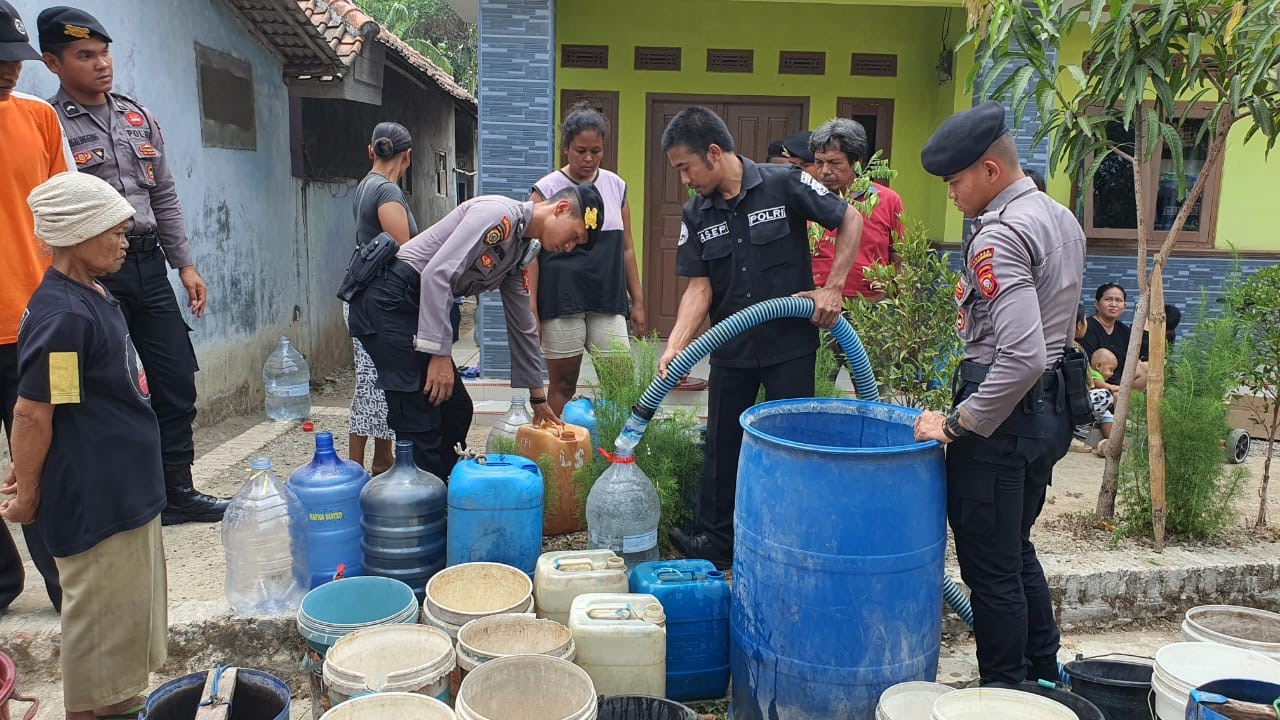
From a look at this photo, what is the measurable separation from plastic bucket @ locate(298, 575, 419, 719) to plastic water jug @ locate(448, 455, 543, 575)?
1.19ft

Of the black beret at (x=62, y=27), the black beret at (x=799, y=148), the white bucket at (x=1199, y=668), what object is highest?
the black beret at (x=62, y=27)

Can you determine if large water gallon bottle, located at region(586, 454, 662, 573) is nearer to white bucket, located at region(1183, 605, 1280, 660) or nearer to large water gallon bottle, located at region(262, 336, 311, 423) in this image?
white bucket, located at region(1183, 605, 1280, 660)

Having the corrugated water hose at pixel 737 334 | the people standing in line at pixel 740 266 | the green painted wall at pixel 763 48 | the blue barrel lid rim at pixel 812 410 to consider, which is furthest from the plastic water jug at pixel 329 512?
the green painted wall at pixel 763 48

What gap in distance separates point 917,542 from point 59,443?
2.61 m

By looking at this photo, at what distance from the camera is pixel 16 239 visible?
3385 mm

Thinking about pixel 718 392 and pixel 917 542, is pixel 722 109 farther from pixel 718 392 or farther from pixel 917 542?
pixel 917 542

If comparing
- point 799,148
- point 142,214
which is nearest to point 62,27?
point 142,214

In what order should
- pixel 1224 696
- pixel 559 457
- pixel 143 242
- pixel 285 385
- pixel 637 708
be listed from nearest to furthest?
pixel 1224 696
pixel 637 708
pixel 143 242
pixel 559 457
pixel 285 385

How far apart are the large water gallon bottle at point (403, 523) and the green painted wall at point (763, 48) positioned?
18.2 ft

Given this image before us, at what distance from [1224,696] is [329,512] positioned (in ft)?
10.3

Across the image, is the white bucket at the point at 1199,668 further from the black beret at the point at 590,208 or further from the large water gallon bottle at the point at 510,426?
the large water gallon bottle at the point at 510,426

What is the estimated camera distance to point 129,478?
9.05ft

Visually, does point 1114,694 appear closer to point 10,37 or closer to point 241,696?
point 241,696

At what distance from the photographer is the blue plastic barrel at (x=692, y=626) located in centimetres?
322
